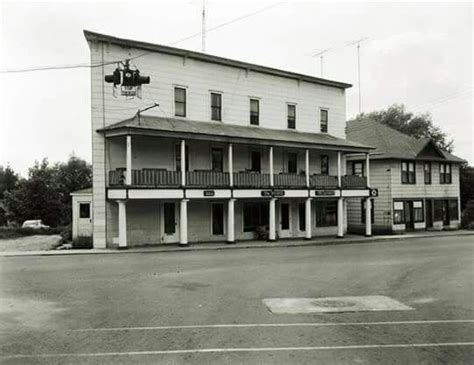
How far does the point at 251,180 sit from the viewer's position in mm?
28672

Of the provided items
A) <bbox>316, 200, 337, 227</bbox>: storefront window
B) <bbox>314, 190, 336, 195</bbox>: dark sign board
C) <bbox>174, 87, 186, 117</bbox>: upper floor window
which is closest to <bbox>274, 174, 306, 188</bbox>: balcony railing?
<bbox>314, 190, 336, 195</bbox>: dark sign board

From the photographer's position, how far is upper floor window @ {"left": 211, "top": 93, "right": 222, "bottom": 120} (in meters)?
29.7

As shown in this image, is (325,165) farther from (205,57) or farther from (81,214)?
(81,214)

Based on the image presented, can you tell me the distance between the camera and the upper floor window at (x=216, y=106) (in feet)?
97.3

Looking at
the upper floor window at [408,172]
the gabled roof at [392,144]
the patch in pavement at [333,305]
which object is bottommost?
the patch in pavement at [333,305]

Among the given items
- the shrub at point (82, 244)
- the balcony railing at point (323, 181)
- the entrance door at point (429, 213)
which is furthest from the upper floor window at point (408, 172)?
the shrub at point (82, 244)

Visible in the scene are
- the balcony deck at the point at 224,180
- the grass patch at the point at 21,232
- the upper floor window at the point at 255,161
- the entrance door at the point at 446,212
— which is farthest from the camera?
the entrance door at the point at 446,212

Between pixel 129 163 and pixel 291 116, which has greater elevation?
pixel 291 116

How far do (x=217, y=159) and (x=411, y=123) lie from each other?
147 feet

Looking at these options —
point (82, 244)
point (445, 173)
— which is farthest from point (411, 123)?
point (82, 244)

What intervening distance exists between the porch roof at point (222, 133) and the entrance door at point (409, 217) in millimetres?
7893

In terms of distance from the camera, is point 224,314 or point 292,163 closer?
point 224,314

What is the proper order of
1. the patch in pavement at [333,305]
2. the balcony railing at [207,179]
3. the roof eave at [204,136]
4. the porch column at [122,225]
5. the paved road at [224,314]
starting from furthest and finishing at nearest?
the balcony railing at [207,179], the porch column at [122,225], the roof eave at [204,136], the patch in pavement at [333,305], the paved road at [224,314]

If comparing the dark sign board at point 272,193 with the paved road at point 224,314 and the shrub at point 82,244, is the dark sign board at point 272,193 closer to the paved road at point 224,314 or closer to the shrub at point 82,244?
the paved road at point 224,314
